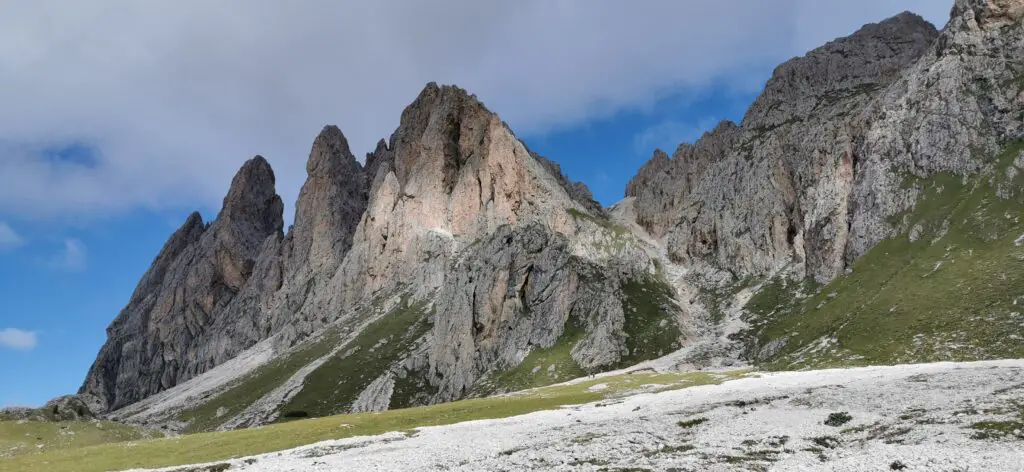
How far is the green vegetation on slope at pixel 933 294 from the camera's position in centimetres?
8632

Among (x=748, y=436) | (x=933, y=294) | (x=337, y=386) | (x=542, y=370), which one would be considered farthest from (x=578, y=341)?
(x=748, y=436)

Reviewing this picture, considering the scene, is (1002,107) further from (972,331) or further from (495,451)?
(495,451)

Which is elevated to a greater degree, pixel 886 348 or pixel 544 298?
pixel 544 298

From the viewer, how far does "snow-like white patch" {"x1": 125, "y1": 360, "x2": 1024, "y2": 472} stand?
27.0 m

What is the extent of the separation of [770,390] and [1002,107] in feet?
427

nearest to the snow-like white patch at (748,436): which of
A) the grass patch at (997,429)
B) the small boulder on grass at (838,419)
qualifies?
the grass patch at (997,429)

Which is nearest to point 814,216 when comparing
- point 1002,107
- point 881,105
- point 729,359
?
point 881,105

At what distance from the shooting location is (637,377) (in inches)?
4555

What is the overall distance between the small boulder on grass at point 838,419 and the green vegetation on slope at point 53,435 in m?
79.5

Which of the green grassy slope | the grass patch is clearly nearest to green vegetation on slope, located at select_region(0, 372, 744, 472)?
the grass patch

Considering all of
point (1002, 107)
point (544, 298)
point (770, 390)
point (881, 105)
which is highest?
point (881, 105)

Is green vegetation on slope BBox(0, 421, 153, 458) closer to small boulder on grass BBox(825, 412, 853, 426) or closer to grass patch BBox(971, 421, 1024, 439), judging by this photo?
small boulder on grass BBox(825, 412, 853, 426)

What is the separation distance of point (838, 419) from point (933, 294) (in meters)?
84.2

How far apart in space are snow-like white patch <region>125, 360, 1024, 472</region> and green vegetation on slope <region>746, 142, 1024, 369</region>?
2706cm
